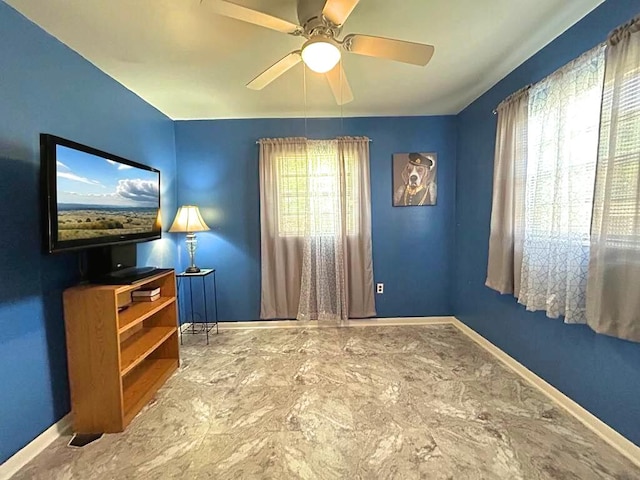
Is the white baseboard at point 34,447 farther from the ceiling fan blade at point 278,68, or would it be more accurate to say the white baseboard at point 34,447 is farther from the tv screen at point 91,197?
the ceiling fan blade at point 278,68

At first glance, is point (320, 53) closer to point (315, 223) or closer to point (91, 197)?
point (91, 197)

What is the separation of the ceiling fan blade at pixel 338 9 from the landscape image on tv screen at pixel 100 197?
145 cm

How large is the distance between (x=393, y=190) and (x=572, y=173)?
5.91ft

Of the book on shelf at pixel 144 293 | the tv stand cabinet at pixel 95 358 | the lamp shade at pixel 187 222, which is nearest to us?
the tv stand cabinet at pixel 95 358

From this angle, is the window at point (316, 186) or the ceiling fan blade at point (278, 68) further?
the window at point (316, 186)

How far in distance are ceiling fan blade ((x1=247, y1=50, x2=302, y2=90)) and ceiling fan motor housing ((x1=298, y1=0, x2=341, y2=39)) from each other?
0.15 meters

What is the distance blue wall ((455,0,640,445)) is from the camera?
1569 mm

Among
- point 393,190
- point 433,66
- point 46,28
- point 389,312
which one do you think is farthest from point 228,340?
point 433,66

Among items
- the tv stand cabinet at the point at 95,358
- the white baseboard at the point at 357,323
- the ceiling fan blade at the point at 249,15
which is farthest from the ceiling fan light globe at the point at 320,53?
the white baseboard at the point at 357,323

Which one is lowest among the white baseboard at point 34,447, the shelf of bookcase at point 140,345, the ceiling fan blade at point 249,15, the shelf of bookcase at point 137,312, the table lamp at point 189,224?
the white baseboard at point 34,447

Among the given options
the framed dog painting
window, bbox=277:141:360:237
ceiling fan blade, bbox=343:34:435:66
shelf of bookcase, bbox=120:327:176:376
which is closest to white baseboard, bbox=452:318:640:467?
the framed dog painting

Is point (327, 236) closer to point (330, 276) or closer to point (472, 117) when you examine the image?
point (330, 276)

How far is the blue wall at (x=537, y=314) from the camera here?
5.15 feet

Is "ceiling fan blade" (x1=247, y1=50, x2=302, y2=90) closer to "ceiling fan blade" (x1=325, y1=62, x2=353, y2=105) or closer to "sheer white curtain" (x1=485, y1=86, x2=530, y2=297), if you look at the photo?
"ceiling fan blade" (x1=325, y1=62, x2=353, y2=105)
